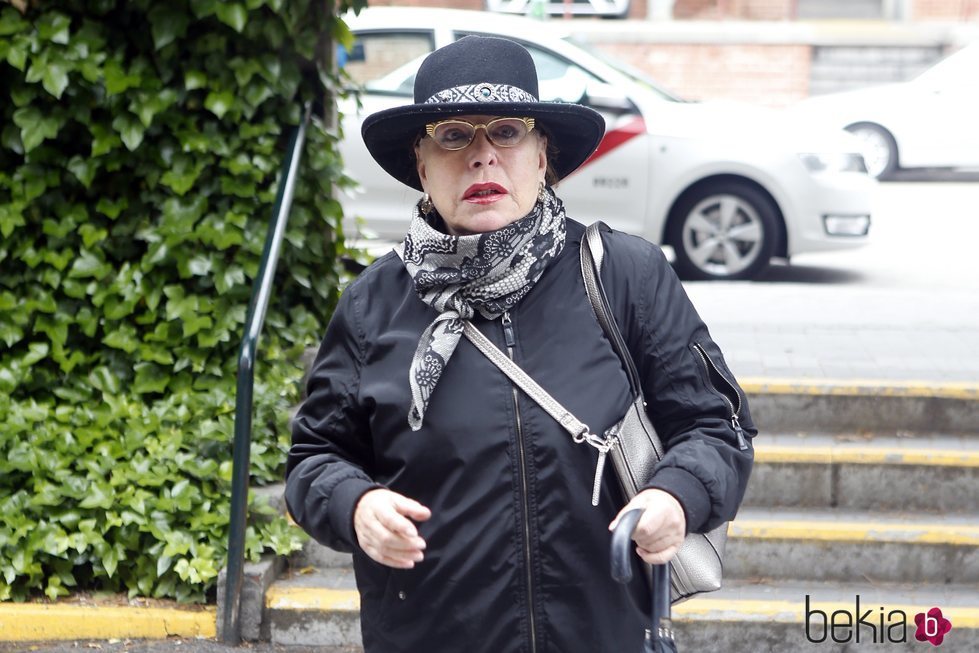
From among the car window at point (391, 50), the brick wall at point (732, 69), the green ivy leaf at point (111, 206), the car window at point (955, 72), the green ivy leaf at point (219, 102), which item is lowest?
the green ivy leaf at point (111, 206)

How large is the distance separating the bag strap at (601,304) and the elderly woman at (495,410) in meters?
0.01

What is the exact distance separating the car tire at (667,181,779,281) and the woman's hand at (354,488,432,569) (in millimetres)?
6951

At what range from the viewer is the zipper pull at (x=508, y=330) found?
2.13 metres

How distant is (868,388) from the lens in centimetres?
511

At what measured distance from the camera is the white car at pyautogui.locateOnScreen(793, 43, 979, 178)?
→ 1465cm

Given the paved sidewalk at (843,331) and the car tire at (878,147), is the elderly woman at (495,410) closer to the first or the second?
the paved sidewalk at (843,331)

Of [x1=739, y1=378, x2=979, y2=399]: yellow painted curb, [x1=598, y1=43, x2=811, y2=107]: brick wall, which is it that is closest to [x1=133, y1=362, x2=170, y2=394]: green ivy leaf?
[x1=739, y1=378, x2=979, y2=399]: yellow painted curb

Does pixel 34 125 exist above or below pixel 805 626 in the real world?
above

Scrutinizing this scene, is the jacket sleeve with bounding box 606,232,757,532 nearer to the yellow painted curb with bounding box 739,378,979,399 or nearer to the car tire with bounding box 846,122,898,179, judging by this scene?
the yellow painted curb with bounding box 739,378,979,399

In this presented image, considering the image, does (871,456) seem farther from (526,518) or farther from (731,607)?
(526,518)

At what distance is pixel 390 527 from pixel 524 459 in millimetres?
245

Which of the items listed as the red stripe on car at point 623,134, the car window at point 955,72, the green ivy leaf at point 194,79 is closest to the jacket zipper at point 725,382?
the green ivy leaf at point 194,79

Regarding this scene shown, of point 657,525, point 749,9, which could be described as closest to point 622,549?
point 657,525

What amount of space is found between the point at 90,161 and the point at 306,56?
3.04 ft
